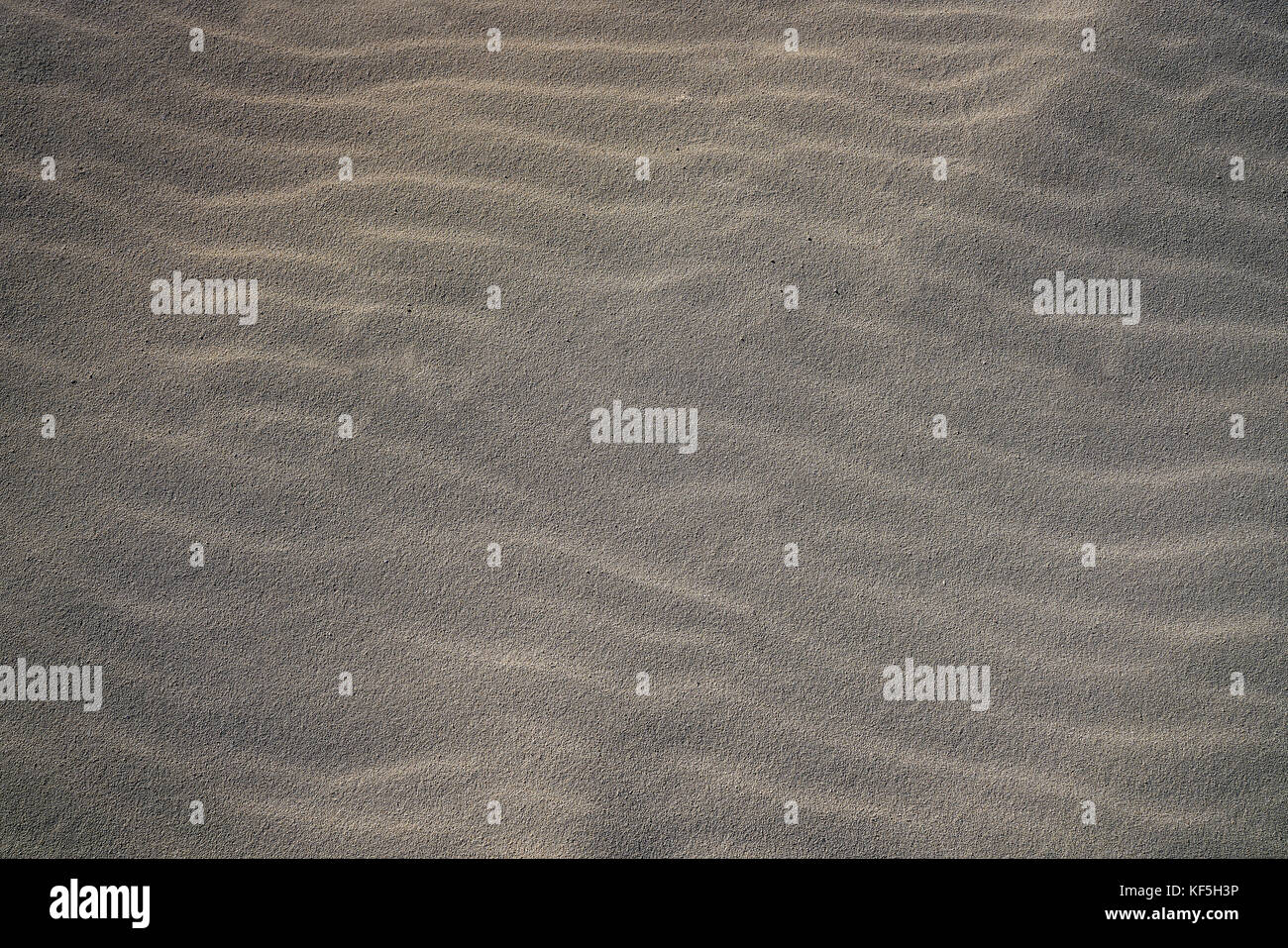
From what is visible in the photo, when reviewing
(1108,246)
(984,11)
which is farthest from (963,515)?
(984,11)

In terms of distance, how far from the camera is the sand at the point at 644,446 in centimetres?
206

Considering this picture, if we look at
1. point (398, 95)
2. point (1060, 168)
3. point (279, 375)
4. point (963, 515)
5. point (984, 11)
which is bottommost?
point (963, 515)

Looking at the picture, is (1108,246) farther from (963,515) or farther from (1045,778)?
(1045,778)

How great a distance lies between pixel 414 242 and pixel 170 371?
2.00 feet

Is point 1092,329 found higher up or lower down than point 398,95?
lower down

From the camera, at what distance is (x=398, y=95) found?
2.11 metres

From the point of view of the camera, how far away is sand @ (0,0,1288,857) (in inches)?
81.3

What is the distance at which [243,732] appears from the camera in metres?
2.06

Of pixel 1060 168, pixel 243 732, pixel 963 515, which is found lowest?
pixel 243 732

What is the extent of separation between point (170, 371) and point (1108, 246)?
211 centimetres

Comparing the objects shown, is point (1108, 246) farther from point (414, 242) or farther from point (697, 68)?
point (414, 242)

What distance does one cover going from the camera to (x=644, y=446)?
2096 mm

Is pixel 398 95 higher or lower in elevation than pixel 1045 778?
higher
